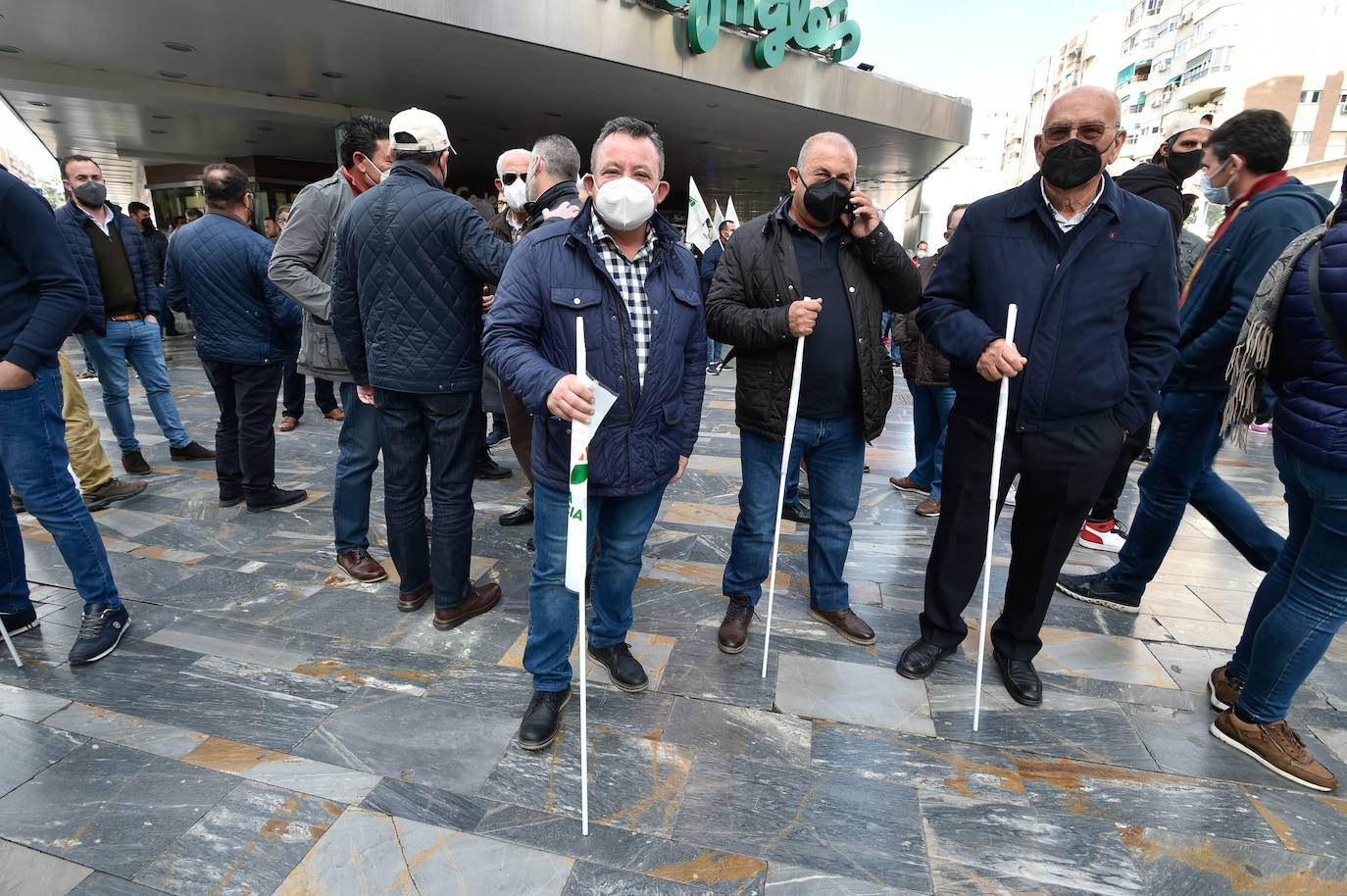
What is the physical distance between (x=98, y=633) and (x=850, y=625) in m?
3.24

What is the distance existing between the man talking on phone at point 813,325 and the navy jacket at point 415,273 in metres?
1.06

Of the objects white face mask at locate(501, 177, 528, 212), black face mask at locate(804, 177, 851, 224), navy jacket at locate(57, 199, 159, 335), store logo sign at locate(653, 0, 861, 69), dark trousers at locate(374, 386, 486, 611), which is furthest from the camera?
store logo sign at locate(653, 0, 861, 69)

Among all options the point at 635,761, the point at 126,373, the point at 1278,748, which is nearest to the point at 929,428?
the point at 1278,748

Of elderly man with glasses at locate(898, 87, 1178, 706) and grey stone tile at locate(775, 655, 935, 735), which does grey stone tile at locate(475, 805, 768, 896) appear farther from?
elderly man with glasses at locate(898, 87, 1178, 706)

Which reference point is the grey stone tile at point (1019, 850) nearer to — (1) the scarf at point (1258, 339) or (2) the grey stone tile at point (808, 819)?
(2) the grey stone tile at point (808, 819)

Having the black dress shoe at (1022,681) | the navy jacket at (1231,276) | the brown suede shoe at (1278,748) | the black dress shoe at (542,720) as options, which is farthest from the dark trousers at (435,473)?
the brown suede shoe at (1278,748)

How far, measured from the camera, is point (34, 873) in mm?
1795

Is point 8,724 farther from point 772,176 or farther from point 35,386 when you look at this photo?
point 772,176

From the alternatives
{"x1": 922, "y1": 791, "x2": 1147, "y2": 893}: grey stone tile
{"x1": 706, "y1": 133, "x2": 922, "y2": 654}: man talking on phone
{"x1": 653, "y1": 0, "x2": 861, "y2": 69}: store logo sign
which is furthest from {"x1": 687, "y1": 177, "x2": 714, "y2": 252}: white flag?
{"x1": 922, "y1": 791, "x2": 1147, "y2": 893}: grey stone tile

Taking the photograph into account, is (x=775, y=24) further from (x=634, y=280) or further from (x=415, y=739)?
(x=415, y=739)

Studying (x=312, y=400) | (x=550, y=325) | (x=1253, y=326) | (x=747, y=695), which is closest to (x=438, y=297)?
(x=550, y=325)

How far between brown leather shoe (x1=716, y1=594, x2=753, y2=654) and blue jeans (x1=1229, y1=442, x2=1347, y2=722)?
5.98ft

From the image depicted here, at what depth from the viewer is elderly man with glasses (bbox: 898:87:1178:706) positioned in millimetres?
2322

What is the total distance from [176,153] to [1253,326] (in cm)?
2531
